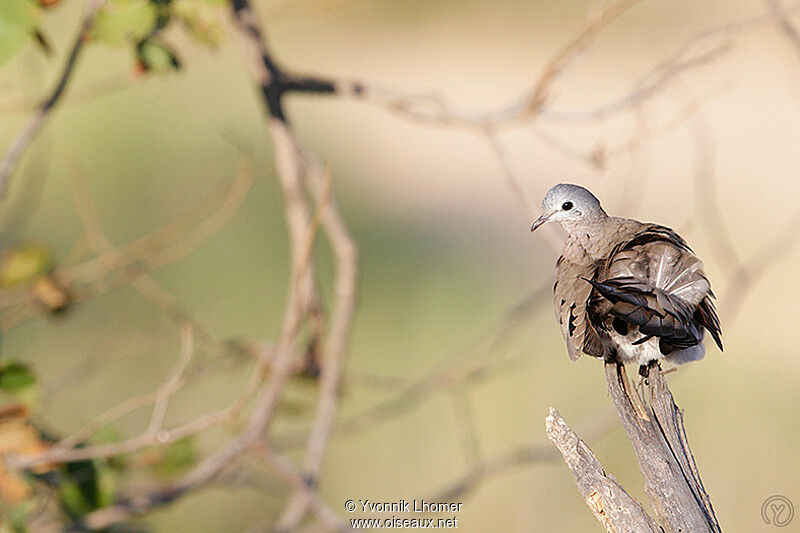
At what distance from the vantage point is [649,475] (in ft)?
1.97

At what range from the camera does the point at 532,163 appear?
2.82 meters

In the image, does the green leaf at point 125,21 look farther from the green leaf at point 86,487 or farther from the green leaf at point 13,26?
the green leaf at point 86,487

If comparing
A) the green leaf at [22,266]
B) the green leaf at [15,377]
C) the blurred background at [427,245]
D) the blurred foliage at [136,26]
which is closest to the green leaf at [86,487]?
the blurred background at [427,245]

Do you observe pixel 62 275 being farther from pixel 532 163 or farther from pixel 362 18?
pixel 362 18

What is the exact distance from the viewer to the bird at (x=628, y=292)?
573 millimetres

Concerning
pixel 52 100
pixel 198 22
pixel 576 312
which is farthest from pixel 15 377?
pixel 576 312

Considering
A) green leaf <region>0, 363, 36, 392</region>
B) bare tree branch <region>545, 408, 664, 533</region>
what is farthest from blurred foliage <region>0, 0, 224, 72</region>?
bare tree branch <region>545, 408, 664, 533</region>

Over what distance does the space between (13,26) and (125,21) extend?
123mm

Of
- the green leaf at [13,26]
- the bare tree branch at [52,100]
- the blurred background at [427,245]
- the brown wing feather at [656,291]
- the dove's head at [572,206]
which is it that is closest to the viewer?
the brown wing feather at [656,291]

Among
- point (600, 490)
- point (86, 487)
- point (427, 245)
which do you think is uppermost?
point (427, 245)

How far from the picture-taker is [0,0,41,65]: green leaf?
2.68ft

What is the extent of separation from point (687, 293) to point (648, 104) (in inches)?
31.9

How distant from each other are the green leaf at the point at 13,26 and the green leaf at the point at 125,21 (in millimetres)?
99

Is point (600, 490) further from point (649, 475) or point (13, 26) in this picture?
point (13, 26)
